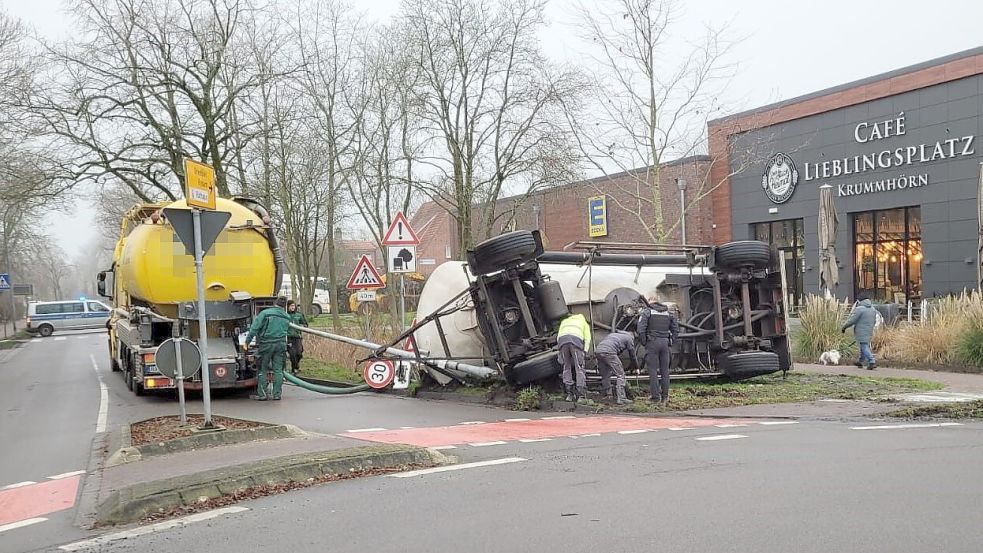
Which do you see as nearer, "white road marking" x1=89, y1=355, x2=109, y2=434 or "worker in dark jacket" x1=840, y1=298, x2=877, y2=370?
"white road marking" x1=89, y1=355, x2=109, y2=434

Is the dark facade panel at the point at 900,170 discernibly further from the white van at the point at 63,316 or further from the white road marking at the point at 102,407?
the white van at the point at 63,316

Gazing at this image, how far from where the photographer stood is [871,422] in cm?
1036

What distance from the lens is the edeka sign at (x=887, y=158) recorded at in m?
27.0

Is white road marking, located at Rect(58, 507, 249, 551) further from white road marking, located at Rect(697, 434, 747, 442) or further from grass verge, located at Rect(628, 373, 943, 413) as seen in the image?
grass verge, located at Rect(628, 373, 943, 413)

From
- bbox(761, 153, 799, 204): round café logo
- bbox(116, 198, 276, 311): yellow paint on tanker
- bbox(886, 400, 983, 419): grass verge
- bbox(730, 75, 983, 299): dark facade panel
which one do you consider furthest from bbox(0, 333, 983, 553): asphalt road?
bbox(761, 153, 799, 204): round café logo

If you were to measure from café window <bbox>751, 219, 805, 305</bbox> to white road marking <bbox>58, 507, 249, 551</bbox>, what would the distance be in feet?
97.2

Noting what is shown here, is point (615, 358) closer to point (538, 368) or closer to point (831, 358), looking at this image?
point (538, 368)

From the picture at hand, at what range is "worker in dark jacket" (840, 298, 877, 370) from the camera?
1643cm

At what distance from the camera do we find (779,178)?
3322cm

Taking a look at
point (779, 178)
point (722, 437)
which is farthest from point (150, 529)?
point (779, 178)

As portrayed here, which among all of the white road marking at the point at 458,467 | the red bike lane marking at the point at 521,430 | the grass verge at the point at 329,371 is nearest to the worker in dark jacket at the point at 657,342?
the red bike lane marking at the point at 521,430

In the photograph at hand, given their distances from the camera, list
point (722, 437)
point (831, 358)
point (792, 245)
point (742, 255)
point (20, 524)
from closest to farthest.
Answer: point (20, 524), point (722, 437), point (742, 255), point (831, 358), point (792, 245)

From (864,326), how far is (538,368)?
781cm

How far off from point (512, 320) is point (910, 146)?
69.2ft
